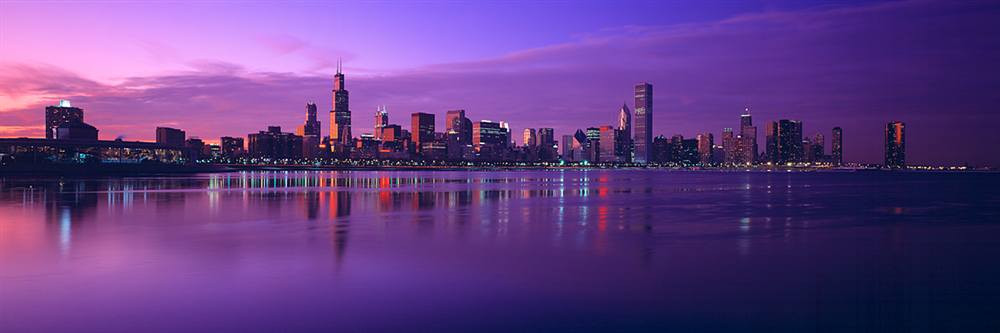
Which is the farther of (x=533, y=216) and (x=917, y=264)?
(x=533, y=216)

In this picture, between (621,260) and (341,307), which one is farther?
(621,260)

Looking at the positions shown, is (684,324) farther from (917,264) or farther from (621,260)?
(917,264)

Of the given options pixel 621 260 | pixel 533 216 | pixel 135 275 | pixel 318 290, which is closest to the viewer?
pixel 318 290

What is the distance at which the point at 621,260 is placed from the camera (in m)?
18.8

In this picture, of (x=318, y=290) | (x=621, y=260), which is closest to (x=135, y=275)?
(x=318, y=290)

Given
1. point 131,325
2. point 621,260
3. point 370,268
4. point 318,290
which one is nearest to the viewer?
point 131,325

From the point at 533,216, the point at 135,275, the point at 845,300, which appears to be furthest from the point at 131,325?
the point at 533,216

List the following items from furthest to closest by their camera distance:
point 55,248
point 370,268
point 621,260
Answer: point 55,248, point 621,260, point 370,268

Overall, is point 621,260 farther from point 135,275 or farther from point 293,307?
point 135,275

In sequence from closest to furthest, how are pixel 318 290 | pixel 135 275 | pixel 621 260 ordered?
pixel 318 290 → pixel 135 275 → pixel 621 260

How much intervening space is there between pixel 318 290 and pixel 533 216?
68.7ft

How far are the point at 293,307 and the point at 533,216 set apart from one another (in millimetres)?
22538

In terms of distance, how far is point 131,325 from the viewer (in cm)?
1140

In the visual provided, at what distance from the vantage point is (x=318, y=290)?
1440 cm
